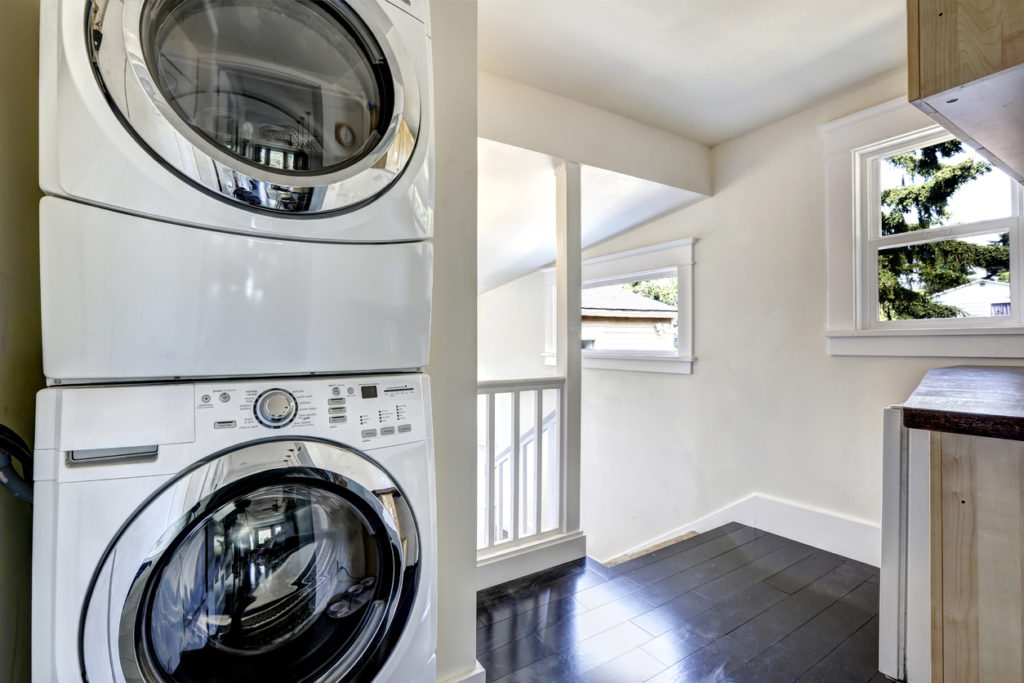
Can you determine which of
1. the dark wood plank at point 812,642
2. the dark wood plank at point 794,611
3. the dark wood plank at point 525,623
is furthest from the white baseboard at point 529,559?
the dark wood plank at point 812,642

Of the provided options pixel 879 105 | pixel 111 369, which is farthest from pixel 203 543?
pixel 879 105

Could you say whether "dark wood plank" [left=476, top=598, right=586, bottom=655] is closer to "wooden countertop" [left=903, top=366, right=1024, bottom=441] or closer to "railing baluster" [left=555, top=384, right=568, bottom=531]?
"railing baluster" [left=555, top=384, right=568, bottom=531]

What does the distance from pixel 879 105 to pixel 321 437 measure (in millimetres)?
2706

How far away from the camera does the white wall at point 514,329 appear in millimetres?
4266

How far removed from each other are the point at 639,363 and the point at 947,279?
168 centimetres

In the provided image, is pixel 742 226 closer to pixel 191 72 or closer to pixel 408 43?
pixel 408 43

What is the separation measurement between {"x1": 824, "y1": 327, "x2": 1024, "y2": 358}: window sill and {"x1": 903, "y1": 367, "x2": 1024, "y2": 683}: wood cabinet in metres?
1.41

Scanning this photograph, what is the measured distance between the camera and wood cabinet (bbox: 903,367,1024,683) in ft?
2.57

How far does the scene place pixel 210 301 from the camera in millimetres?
812

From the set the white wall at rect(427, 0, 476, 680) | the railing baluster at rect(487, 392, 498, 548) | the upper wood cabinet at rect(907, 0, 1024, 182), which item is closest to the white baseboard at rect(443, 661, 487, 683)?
the white wall at rect(427, 0, 476, 680)

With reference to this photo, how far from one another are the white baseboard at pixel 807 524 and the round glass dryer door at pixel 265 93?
2.50 metres

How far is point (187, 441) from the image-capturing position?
0.78 meters

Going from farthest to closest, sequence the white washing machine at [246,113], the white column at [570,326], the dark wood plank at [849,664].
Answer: the white column at [570,326]
the dark wood plank at [849,664]
the white washing machine at [246,113]

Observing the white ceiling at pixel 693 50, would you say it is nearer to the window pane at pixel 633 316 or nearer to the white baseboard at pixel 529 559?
the window pane at pixel 633 316
